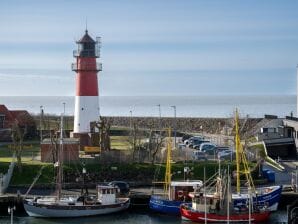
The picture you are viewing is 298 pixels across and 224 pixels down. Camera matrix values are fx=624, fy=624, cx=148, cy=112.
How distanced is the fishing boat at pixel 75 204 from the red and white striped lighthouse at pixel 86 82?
1693cm

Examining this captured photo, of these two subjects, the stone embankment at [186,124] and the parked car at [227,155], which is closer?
the parked car at [227,155]

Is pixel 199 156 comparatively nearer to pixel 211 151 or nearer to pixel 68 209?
pixel 211 151

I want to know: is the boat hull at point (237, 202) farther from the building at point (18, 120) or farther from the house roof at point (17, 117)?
the house roof at point (17, 117)

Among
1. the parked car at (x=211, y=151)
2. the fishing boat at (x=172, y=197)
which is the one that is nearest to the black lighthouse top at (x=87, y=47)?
the parked car at (x=211, y=151)

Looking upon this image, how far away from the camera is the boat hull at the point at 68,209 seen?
135 ft

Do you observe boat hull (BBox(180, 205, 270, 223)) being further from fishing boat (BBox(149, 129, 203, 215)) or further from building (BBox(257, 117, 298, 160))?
building (BBox(257, 117, 298, 160))

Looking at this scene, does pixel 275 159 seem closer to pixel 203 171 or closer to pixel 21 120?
pixel 203 171

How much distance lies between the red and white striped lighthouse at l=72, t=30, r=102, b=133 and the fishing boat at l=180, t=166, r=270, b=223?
21.6 meters

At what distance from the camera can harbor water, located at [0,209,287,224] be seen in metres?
40.3

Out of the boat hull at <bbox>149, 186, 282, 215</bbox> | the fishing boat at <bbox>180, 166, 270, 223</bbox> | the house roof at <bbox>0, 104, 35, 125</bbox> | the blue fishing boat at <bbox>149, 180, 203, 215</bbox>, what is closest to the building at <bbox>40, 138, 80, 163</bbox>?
the blue fishing boat at <bbox>149, 180, 203, 215</bbox>

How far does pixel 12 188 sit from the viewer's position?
46.6m

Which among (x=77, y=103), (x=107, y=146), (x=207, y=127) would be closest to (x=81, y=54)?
(x=77, y=103)

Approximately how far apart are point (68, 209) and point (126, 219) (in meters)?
4.00

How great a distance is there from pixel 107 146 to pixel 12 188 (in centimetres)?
1172
